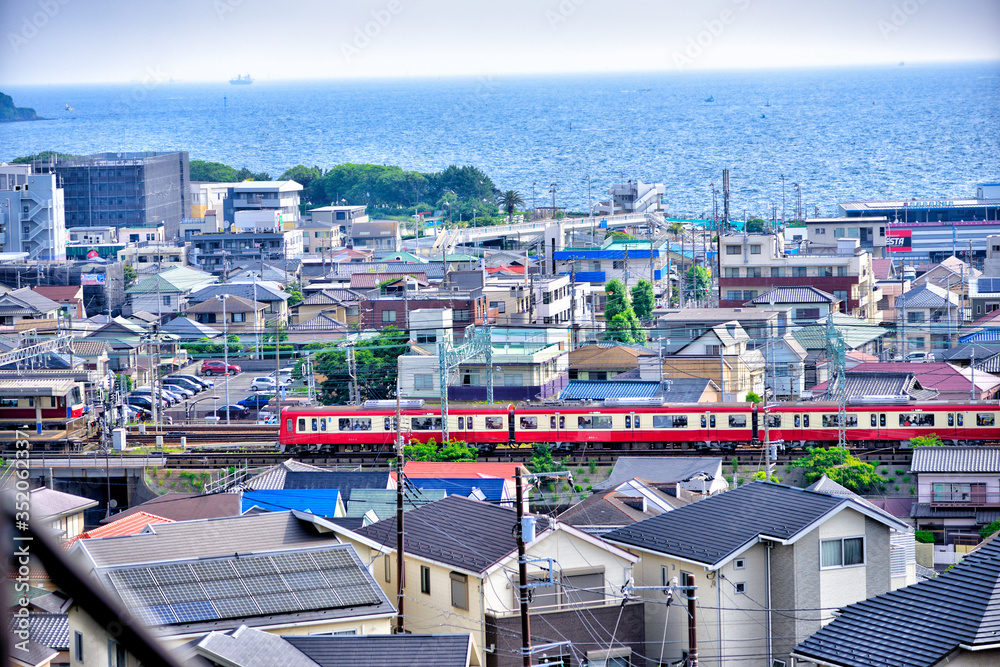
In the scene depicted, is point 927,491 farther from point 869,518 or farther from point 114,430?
point 114,430

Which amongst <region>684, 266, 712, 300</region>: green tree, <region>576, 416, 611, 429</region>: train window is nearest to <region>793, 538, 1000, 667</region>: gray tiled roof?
<region>576, 416, 611, 429</region>: train window

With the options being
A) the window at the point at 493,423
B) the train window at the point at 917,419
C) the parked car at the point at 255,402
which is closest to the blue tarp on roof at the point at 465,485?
the window at the point at 493,423

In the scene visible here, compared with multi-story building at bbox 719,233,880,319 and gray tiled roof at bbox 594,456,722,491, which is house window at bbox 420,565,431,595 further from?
multi-story building at bbox 719,233,880,319

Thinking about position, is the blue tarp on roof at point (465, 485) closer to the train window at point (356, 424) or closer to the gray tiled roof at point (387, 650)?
the train window at point (356, 424)

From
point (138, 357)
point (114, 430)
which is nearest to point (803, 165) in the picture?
point (138, 357)

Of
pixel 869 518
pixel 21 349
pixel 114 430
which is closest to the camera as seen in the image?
pixel 869 518
